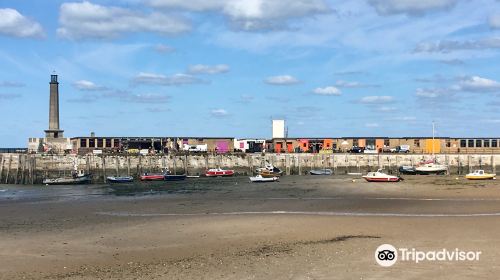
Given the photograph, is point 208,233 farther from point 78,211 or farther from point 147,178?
point 147,178

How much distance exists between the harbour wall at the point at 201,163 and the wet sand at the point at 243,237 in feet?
157

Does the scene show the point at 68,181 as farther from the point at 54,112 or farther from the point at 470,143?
the point at 470,143

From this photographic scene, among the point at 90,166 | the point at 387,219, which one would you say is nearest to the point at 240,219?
the point at 387,219

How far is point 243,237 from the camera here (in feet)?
83.7

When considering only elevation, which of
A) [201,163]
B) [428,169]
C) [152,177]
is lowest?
[152,177]

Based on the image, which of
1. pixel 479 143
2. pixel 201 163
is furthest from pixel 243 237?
pixel 479 143

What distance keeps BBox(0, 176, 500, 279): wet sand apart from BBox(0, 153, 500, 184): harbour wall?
157 ft

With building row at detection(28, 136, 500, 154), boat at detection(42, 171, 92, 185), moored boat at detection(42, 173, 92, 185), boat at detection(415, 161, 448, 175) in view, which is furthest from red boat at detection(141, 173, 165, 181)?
boat at detection(415, 161, 448, 175)

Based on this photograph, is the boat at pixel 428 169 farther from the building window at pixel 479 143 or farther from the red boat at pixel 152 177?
the red boat at pixel 152 177

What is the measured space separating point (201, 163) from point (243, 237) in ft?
252

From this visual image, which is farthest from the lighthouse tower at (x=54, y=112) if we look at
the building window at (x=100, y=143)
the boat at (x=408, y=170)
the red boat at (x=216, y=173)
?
the boat at (x=408, y=170)

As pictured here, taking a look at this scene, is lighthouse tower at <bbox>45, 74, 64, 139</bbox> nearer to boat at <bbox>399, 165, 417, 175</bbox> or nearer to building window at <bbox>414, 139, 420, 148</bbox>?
boat at <bbox>399, 165, 417, 175</bbox>

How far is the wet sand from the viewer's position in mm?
18016

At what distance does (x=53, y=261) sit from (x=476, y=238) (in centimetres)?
1743
